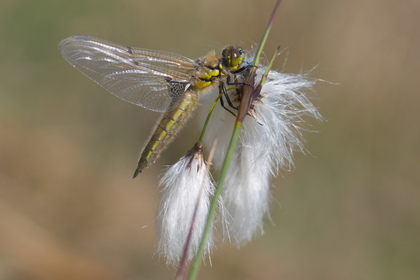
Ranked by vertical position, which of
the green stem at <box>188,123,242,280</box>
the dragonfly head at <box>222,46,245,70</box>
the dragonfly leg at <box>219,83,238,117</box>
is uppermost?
the dragonfly head at <box>222,46,245,70</box>

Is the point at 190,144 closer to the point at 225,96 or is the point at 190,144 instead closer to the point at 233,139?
the point at 225,96

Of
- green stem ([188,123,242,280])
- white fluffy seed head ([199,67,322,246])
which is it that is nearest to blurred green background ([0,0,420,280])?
white fluffy seed head ([199,67,322,246])

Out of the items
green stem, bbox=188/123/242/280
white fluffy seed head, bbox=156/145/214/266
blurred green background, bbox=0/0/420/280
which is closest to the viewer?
green stem, bbox=188/123/242/280

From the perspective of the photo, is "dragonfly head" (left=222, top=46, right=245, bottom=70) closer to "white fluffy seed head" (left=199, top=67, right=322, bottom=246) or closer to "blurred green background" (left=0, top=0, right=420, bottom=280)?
"white fluffy seed head" (left=199, top=67, right=322, bottom=246)

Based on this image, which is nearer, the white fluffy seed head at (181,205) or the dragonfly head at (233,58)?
the white fluffy seed head at (181,205)

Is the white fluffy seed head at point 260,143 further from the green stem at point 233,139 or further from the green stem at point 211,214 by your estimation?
the green stem at point 211,214

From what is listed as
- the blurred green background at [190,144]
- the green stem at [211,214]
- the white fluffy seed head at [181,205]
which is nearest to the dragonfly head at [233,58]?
the white fluffy seed head at [181,205]
